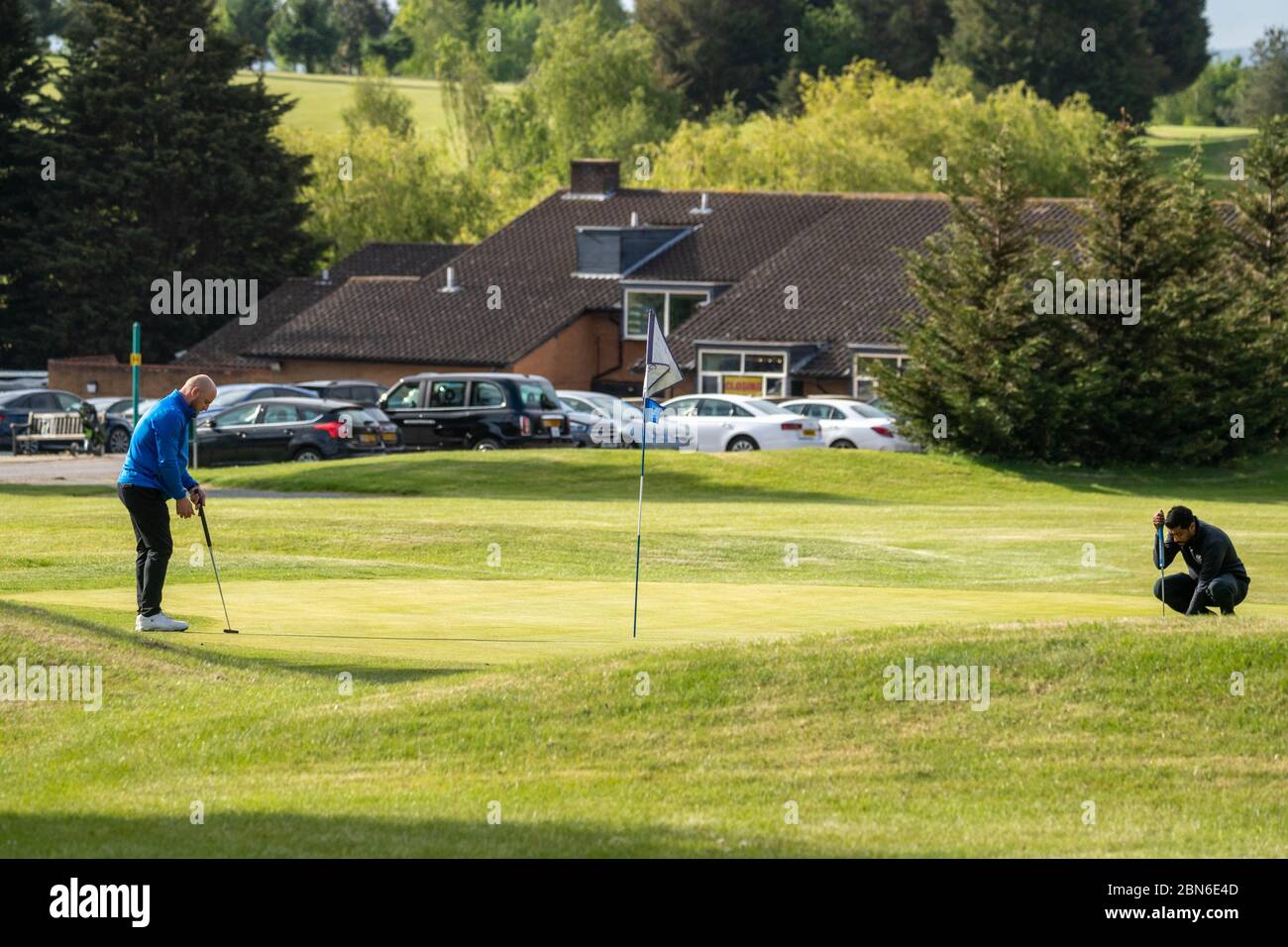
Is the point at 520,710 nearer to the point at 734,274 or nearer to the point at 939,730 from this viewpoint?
the point at 939,730

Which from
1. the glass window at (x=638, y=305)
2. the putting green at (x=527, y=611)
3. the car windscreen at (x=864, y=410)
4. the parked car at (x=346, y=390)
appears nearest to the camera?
the putting green at (x=527, y=611)

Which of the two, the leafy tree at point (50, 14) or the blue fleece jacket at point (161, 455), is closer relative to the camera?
the blue fleece jacket at point (161, 455)

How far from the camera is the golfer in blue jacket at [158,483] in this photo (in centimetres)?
1575

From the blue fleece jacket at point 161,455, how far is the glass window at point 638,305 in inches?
2071

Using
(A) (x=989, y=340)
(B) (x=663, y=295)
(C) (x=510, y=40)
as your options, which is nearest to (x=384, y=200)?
(B) (x=663, y=295)

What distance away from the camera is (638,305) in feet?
225

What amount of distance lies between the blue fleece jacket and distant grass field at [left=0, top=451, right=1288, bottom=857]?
119cm

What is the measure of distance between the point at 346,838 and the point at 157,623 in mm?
6419

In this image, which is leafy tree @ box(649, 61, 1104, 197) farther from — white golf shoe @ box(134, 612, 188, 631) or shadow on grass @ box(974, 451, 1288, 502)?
white golf shoe @ box(134, 612, 188, 631)

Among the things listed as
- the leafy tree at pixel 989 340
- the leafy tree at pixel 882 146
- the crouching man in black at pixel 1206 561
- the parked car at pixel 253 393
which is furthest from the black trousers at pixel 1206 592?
the leafy tree at pixel 882 146

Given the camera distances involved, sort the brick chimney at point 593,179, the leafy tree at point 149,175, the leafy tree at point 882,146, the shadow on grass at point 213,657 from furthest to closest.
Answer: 1. the leafy tree at point 882,146
2. the brick chimney at point 593,179
3. the leafy tree at point 149,175
4. the shadow on grass at point 213,657

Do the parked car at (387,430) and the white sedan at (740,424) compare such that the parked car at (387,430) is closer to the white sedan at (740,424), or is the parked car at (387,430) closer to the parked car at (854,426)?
the white sedan at (740,424)

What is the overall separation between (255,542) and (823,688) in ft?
47.2

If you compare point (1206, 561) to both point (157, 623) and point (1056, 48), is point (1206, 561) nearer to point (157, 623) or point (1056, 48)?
point (157, 623)
